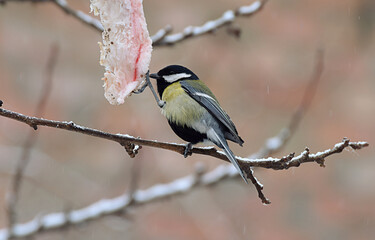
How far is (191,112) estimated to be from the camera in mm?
827

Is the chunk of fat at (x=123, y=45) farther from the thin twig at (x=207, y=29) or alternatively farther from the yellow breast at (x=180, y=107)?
the thin twig at (x=207, y=29)

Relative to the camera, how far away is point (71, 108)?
143 centimetres

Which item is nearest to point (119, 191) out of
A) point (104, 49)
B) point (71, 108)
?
point (71, 108)

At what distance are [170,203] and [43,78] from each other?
1.64ft

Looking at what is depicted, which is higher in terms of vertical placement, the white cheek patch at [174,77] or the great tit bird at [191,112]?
the white cheek patch at [174,77]

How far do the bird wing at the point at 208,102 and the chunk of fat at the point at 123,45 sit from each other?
0.20 metres

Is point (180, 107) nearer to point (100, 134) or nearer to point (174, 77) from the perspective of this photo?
point (174, 77)

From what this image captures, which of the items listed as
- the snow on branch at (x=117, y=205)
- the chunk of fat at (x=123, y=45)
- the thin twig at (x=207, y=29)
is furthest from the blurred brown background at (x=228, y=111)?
the chunk of fat at (x=123, y=45)

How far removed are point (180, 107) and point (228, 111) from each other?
58 centimetres

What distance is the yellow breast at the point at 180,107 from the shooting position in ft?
2.66

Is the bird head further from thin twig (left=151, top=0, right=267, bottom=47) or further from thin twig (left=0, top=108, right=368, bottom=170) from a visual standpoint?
thin twig (left=0, top=108, right=368, bottom=170)

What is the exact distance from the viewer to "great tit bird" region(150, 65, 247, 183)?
80 centimetres

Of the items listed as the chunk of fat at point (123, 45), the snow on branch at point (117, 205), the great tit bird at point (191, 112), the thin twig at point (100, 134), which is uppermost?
the chunk of fat at point (123, 45)

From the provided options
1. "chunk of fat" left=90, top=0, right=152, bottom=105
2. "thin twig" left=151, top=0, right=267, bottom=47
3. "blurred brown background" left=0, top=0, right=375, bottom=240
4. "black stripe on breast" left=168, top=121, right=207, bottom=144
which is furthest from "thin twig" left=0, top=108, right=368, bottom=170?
"blurred brown background" left=0, top=0, right=375, bottom=240
